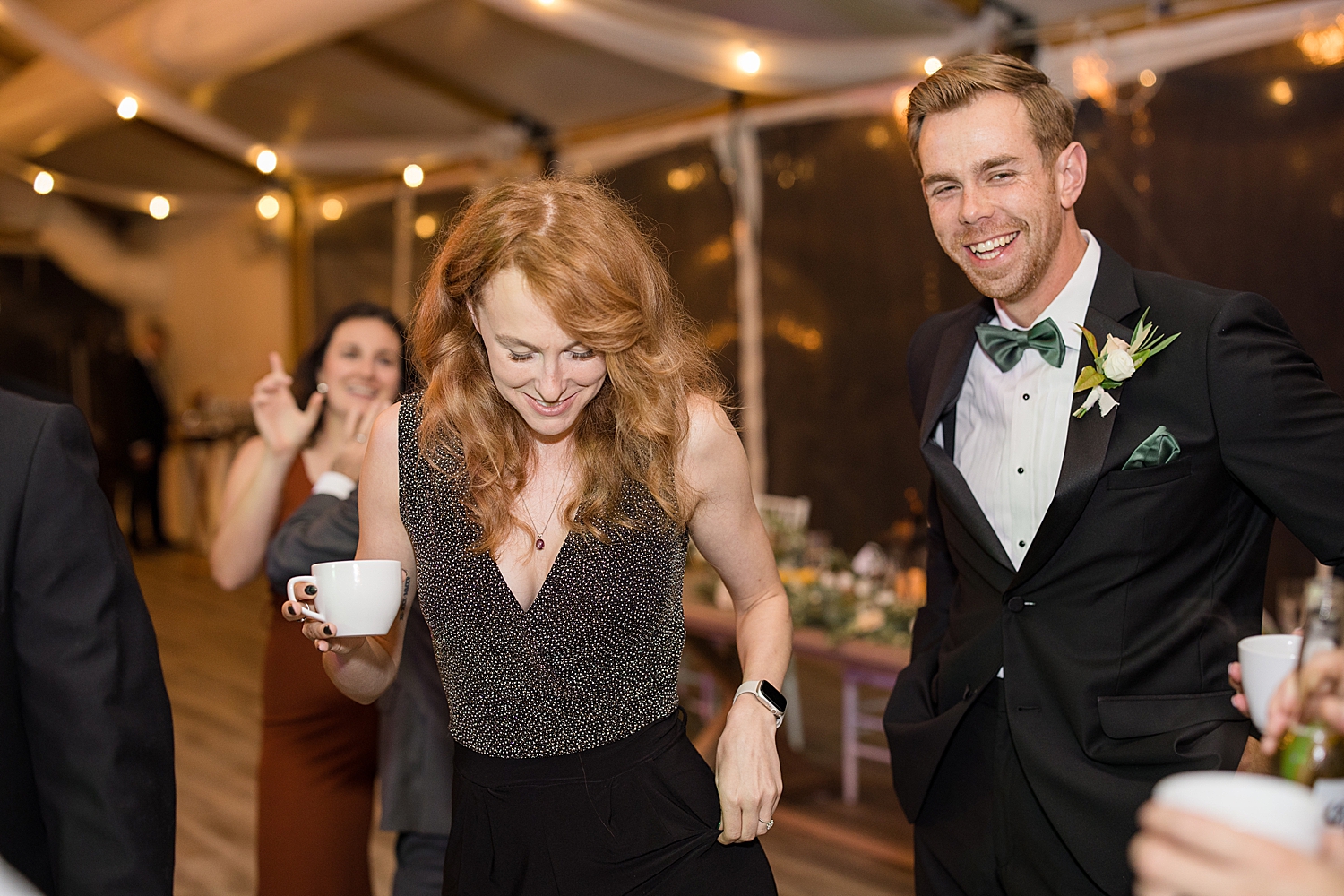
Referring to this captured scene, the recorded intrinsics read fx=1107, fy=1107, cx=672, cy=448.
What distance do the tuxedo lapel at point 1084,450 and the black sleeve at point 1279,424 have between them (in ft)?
0.51

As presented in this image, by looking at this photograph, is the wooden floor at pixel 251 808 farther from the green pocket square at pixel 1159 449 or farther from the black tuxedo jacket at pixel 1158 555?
the green pocket square at pixel 1159 449

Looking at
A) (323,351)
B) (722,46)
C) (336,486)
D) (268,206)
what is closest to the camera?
(336,486)

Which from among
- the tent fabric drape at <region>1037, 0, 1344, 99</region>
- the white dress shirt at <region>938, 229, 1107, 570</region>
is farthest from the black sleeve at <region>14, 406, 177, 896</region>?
the tent fabric drape at <region>1037, 0, 1344, 99</region>

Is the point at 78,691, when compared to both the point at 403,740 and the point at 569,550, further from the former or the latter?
the point at 403,740

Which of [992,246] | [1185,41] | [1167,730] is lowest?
[1167,730]

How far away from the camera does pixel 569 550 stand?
5.39 ft

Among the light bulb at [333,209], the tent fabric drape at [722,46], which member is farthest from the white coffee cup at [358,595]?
the light bulb at [333,209]

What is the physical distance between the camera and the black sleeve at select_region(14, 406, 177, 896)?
1.24 m

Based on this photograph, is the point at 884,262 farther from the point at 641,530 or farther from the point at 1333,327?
the point at 641,530

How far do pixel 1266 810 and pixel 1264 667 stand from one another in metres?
0.41

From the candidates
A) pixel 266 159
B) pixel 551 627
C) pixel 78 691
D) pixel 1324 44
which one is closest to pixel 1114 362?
pixel 551 627

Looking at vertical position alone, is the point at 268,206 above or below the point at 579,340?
above

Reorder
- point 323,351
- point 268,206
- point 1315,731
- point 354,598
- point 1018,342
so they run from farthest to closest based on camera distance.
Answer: point 268,206 < point 323,351 < point 1018,342 < point 354,598 < point 1315,731

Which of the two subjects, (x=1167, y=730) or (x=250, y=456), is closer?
(x=1167, y=730)
